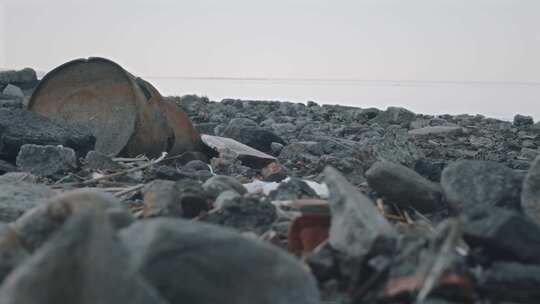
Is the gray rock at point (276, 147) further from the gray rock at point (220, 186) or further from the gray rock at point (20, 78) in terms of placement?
the gray rock at point (20, 78)

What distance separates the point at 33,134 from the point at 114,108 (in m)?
0.59

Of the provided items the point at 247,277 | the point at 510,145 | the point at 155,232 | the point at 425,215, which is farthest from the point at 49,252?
the point at 510,145

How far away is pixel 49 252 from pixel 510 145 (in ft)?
19.4

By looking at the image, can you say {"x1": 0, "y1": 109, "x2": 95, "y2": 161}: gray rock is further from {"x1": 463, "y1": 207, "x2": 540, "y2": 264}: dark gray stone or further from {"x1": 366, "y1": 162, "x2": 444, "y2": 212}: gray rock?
{"x1": 463, "y1": 207, "x2": 540, "y2": 264}: dark gray stone

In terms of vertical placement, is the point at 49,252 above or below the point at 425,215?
above

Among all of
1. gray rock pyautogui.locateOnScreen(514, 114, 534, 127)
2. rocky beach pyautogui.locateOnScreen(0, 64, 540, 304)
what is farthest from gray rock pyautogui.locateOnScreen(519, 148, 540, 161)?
gray rock pyautogui.locateOnScreen(514, 114, 534, 127)

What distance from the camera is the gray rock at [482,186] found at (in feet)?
6.73

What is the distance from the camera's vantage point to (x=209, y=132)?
6059 millimetres

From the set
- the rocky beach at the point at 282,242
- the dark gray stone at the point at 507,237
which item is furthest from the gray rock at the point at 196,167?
the dark gray stone at the point at 507,237

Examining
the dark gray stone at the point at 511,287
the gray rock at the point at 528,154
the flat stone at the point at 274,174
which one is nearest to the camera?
the dark gray stone at the point at 511,287

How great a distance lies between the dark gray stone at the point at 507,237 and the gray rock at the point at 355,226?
188 millimetres

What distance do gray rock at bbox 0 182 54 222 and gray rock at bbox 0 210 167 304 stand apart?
1077 mm

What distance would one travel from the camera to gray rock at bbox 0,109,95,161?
12.0ft

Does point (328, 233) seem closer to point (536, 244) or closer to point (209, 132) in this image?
point (536, 244)
